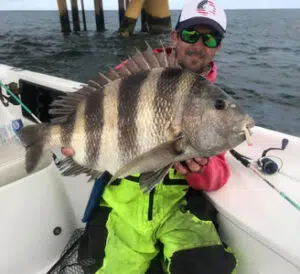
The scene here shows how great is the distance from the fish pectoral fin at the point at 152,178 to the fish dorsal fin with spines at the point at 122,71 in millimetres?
402

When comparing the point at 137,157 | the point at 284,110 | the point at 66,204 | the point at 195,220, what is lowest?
the point at 284,110

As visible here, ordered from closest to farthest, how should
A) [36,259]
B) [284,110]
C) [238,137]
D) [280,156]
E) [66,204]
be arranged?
[238,137], [280,156], [36,259], [66,204], [284,110]

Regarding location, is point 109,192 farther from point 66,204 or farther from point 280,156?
point 280,156

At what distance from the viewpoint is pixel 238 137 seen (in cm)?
115

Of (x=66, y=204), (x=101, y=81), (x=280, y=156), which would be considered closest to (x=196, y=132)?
(x=101, y=81)

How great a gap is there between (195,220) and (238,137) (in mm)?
597

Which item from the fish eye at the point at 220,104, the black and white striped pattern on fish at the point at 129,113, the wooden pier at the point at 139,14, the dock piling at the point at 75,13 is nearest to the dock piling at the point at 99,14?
the wooden pier at the point at 139,14

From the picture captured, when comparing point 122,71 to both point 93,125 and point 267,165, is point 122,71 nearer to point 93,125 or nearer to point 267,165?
point 93,125

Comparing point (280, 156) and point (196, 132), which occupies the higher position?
point (196, 132)

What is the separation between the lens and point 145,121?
1.22 m

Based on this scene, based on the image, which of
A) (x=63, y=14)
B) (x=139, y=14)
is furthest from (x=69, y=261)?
(x=63, y=14)

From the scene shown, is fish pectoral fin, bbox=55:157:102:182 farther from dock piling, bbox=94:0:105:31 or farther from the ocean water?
dock piling, bbox=94:0:105:31

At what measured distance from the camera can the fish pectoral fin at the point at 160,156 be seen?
1.16m

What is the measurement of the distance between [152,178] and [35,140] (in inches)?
22.9
